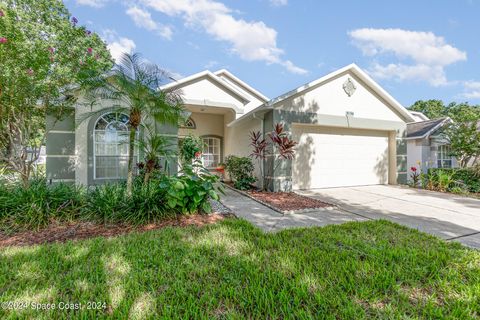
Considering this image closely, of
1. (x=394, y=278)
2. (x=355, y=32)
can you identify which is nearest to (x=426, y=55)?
(x=355, y=32)

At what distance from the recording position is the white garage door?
8.65 metres

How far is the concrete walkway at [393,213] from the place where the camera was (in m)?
4.32

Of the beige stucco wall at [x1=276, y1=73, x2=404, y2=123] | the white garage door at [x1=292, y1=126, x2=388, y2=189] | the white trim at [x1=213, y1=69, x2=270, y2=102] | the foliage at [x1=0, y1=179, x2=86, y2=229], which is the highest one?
the white trim at [x1=213, y1=69, x2=270, y2=102]

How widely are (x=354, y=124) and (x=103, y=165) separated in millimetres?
9674

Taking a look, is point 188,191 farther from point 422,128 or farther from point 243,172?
point 422,128

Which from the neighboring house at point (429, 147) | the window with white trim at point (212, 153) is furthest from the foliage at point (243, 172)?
the neighboring house at point (429, 147)

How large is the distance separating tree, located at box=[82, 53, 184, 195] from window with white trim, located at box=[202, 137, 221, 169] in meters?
7.36

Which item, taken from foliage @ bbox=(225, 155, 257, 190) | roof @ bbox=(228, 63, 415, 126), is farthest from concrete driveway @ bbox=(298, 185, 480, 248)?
roof @ bbox=(228, 63, 415, 126)

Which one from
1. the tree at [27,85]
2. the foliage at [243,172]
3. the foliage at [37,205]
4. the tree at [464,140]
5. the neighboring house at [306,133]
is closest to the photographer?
the foliage at [37,205]

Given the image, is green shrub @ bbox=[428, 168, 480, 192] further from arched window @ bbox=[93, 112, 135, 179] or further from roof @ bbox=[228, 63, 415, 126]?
arched window @ bbox=[93, 112, 135, 179]

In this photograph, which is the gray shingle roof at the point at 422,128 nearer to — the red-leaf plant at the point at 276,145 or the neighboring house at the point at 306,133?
the neighboring house at the point at 306,133

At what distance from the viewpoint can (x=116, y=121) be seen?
7309mm

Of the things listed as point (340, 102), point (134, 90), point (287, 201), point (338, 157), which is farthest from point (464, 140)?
point (134, 90)

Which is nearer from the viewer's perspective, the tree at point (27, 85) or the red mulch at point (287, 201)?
the tree at point (27, 85)
